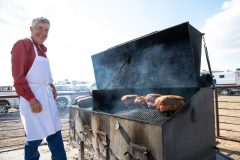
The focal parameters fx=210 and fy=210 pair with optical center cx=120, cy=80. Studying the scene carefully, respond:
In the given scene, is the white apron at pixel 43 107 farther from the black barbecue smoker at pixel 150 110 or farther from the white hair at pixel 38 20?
the black barbecue smoker at pixel 150 110

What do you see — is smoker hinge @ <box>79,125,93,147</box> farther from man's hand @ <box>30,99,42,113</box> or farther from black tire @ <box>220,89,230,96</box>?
black tire @ <box>220,89,230,96</box>

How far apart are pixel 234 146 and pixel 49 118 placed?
4.61 meters

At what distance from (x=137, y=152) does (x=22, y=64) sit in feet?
6.27

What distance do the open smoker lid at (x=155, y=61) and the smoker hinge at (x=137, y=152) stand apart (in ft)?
5.56

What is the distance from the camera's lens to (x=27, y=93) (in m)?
2.46

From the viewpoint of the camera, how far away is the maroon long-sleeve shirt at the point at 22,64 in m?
2.46

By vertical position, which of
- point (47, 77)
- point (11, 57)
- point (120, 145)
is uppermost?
point (11, 57)

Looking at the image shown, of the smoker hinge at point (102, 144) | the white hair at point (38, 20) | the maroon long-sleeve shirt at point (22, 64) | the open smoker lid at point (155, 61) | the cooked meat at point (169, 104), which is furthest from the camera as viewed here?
the open smoker lid at point (155, 61)

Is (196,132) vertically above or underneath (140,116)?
underneath

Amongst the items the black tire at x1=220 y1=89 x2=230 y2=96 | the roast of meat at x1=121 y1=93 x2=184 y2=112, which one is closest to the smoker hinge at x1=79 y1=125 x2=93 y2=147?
the roast of meat at x1=121 y1=93 x2=184 y2=112

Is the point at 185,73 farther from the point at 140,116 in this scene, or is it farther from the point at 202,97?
the point at 140,116

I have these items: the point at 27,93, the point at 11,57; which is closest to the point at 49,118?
the point at 27,93

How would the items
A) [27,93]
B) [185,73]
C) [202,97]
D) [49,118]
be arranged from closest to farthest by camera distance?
[27,93] < [49,118] < [202,97] < [185,73]

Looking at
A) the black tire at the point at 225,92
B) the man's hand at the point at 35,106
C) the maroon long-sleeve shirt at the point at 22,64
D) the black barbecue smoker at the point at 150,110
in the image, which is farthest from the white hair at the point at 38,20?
the black tire at the point at 225,92
